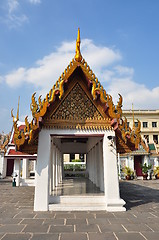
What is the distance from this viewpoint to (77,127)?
6582 mm

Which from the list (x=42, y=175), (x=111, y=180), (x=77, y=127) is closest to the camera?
(x=42, y=175)

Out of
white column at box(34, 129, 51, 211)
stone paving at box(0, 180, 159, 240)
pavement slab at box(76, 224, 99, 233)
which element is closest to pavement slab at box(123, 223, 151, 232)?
stone paving at box(0, 180, 159, 240)

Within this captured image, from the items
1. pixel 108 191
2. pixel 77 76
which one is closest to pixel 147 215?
pixel 108 191

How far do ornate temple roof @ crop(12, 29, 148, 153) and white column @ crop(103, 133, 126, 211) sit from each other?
1.80 feet

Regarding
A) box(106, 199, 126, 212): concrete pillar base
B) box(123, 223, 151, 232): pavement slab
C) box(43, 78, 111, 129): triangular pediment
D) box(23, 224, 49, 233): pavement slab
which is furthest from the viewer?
box(43, 78, 111, 129): triangular pediment

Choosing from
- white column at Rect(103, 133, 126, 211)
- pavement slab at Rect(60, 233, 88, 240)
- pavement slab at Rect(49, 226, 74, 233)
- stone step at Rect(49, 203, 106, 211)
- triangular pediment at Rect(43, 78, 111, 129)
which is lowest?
stone step at Rect(49, 203, 106, 211)

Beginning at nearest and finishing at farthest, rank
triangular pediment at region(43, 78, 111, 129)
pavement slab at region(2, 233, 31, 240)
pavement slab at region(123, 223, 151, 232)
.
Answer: pavement slab at region(2, 233, 31, 240) < pavement slab at region(123, 223, 151, 232) < triangular pediment at region(43, 78, 111, 129)

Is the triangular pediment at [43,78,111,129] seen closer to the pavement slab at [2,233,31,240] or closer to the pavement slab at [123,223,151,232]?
the pavement slab at [123,223,151,232]

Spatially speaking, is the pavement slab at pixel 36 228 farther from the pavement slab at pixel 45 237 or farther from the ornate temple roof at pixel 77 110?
the ornate temple roof at pixel 77 110

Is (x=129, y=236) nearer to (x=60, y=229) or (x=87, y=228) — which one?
(x=87, y=228)

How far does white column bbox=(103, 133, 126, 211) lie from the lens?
20.0ft

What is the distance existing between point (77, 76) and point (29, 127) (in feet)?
8.27

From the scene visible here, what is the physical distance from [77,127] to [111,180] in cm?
213

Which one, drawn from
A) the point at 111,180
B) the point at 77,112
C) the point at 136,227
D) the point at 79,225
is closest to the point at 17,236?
the point at 79,225
